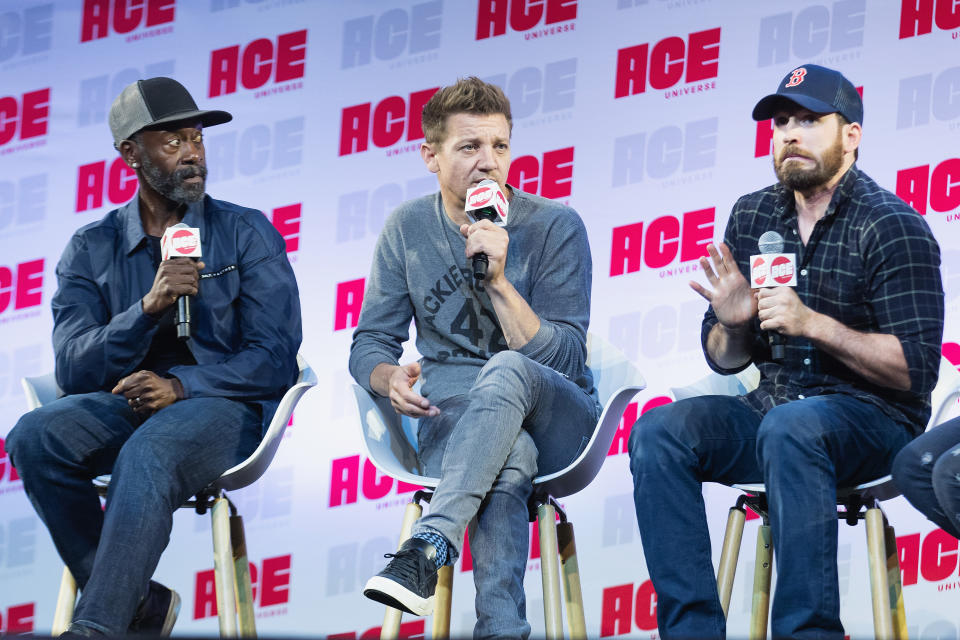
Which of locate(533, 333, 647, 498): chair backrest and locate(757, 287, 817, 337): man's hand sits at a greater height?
locate(757, 287, 817, 337): man's hand

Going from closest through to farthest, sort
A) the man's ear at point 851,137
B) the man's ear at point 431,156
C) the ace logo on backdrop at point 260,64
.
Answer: the man's ear at point 851,137 < the man's ear at point 431,156 < the ace logo on backdrop at point 260,64

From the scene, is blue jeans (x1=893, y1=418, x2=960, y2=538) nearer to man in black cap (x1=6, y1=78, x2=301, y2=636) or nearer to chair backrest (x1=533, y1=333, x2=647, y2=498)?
chair backrest (x1=533, y1=333, x2=647, y2=498)

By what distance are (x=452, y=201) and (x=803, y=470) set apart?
44.3 inches

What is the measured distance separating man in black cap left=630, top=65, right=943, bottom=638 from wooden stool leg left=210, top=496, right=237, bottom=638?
92 centimetres

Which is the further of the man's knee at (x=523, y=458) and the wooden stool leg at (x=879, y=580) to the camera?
the man's knee at (x=523, y=458)

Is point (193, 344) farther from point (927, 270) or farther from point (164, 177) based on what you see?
point (927, 270)

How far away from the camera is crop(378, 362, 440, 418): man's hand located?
99.4 inches

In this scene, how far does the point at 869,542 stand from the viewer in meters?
2.39

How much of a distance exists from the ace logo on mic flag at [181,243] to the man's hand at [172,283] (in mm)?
16

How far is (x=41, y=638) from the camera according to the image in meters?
1.56

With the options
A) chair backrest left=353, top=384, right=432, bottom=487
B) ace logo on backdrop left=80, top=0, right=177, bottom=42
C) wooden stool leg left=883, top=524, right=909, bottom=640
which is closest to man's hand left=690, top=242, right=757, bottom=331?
wooden stool leg left=883, top=524, right=909, bottom=640

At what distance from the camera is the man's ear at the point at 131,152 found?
9.87 feet

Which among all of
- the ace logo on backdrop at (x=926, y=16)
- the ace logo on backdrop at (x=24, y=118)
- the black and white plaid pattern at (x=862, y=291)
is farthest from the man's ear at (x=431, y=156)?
the ace logo on backdrop at (x=24, y=118)

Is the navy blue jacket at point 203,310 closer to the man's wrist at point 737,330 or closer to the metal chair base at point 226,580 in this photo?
the metal chair base at point 226,580
